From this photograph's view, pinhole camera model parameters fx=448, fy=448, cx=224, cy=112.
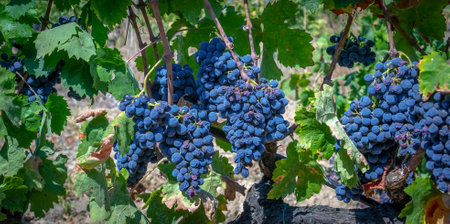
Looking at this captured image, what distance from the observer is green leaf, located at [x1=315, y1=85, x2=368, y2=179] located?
1.66 metres

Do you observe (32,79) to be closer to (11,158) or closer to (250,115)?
(11,158)

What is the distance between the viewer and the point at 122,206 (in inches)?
77.8

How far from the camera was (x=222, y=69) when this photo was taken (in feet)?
5.38

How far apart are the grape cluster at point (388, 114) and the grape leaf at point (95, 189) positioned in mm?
1035

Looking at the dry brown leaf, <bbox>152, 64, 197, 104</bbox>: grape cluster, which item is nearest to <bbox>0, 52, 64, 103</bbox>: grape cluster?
the dry brown leaf

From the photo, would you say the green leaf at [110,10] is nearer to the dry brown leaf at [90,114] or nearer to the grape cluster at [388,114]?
the dry brown leaf at [90,114]

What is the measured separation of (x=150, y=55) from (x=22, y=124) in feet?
2.26

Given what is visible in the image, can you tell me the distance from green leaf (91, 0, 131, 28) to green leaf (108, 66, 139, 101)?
0.20 meters

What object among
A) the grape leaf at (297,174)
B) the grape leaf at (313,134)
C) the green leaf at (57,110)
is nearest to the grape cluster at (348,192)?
the grape leaf at (297,174)

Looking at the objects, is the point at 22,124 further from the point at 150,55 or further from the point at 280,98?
the point at 280,98

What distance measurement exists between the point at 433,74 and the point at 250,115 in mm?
607

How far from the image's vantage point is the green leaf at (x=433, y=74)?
4.68 feet

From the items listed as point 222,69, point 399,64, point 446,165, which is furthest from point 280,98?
point 446,165

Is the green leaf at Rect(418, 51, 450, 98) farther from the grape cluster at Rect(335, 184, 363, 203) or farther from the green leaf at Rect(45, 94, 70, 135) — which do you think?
the green leaf at Rect(45, 94, 70, 135)
